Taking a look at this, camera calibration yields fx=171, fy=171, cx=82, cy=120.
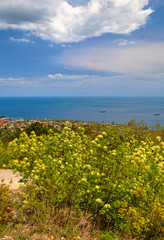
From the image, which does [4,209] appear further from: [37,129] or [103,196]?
[37,129]

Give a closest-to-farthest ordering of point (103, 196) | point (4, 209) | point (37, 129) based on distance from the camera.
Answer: point (103, 196), point (4, 209), point (37, 129)

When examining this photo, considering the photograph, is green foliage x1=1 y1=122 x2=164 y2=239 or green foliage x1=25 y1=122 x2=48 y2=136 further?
green foliage x1=25 y1=122 x2=48 y2=136

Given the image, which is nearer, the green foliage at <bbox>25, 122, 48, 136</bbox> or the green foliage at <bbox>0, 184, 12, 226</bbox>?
the green foliage at <bbox>0, 184, 12, 226</bbox>

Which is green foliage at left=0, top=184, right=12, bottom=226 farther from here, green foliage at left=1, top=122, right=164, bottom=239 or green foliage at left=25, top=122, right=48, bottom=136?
green foliage at left=25, top=122, right=48, bottom=136

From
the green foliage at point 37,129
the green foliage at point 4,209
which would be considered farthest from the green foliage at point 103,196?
the green foliage at point 37,129

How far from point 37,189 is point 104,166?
185 centimetres

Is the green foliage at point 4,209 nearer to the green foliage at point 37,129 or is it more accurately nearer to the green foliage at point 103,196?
the green foliage at point 103,196

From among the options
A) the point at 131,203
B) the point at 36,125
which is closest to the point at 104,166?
the point at 131,203

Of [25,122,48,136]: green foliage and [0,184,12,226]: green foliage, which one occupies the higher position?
[25,122,48,136]: green foliage

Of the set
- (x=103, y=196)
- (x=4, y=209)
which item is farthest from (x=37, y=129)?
(x=103, y=196)

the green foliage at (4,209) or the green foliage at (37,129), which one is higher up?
the green foliage at (37,129)

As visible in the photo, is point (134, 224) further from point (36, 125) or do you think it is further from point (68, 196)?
point (36, 125)

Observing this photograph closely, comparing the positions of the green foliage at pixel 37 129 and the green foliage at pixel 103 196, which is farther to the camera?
the green foliage at pixel 37 129

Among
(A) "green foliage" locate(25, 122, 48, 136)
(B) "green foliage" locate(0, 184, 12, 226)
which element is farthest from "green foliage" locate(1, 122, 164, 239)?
(A) "green foliage" locate(25, 122, 48, 136)
